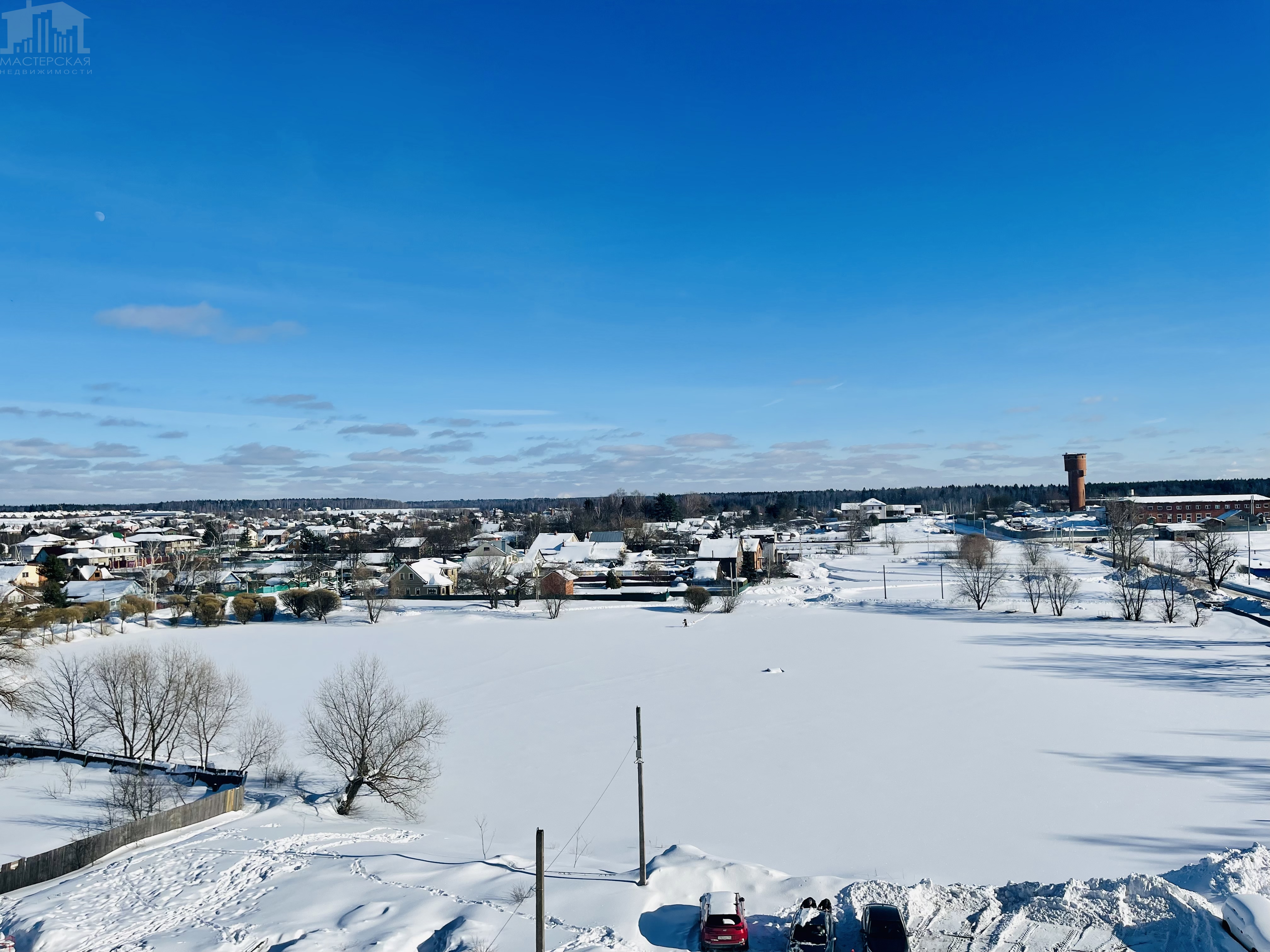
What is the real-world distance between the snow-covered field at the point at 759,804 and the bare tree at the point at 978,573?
11.4 m

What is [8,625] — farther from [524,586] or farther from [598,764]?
[524,586]

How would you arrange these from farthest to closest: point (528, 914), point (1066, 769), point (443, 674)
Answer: point (443, 674)
point (1066, 769)
point (528, 914)

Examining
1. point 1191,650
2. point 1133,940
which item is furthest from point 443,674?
point 1191,650

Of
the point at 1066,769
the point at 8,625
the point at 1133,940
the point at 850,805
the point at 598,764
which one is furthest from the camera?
the point at 8,625

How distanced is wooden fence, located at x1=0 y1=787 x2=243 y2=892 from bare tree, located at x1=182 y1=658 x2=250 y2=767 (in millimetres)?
3820

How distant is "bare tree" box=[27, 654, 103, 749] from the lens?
20641 millimetres

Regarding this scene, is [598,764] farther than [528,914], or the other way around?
[598,764]

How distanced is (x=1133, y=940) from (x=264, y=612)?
156ft

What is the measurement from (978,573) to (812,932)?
1721 inches

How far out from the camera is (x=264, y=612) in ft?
152

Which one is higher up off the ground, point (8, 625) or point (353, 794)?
point (8, 625)

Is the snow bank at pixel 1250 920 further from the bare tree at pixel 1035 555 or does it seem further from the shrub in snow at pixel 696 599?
the bare tree at pixel 1035 555

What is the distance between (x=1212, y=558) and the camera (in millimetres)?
48062

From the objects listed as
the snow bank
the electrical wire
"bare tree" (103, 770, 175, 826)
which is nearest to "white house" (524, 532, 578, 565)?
the electrical wire
